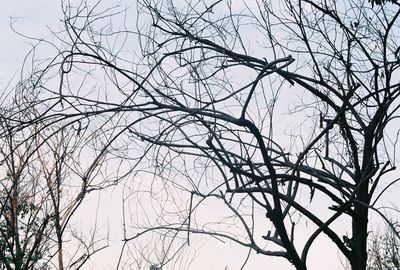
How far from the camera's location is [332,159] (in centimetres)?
511

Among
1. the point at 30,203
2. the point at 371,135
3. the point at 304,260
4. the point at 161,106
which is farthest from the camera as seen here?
the point at 30,203

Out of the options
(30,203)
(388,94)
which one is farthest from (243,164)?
(30,203)

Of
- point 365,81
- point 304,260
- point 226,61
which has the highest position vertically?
point 365,81

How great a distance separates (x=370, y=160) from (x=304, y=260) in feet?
2.67

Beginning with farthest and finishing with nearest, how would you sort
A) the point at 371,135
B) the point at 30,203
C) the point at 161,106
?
the point at 30,203 < the point at 371,135 < the point at 161,106

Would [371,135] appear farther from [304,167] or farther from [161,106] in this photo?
[161,106]

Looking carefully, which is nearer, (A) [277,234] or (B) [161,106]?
(B) [161,106]

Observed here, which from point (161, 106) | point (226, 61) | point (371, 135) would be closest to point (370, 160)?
point (371, 135)

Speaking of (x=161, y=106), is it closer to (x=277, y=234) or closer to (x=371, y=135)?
(x=277, y=234)

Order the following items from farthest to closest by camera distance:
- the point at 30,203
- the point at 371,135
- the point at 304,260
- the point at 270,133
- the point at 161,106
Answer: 1. the point at 30,203
2. the point at 270,133
3. the point at 371,135
4. the point at 304,260
5. the point at 161,106

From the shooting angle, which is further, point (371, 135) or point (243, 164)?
point (371, 135)

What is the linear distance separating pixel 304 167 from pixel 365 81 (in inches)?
32.6

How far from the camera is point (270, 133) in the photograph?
505cm

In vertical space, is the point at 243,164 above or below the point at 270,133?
below
